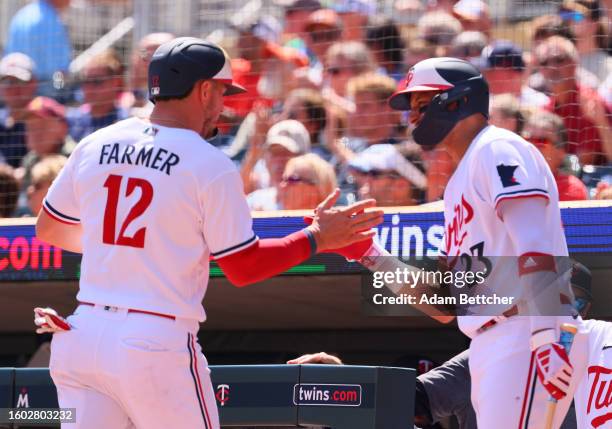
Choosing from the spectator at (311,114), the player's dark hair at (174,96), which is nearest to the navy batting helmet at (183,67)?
the player's dark hair at (174,96)

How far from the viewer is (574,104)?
6211 mm

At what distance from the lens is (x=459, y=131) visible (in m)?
3.88

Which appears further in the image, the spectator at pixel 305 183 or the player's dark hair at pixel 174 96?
the spectator at pixel 305 183

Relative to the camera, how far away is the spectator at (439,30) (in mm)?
6645

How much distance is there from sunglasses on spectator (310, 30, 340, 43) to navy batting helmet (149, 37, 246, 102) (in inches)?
147

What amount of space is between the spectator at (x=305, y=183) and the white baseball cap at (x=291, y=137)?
204 millimetres

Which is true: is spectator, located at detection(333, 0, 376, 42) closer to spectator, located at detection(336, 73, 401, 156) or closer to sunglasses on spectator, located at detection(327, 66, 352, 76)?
sunglasses on spectator, located at detection(327, 66, 352, 76)

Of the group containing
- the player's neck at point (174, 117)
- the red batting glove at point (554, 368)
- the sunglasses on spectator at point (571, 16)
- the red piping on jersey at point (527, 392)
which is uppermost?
the sunglasses on spectator at point (571, 16)

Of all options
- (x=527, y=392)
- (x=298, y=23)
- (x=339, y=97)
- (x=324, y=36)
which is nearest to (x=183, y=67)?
(x=527, y=392)

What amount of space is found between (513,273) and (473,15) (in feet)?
11.5

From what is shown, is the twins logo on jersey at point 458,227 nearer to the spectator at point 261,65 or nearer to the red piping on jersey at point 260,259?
the red piping on jersey at point 260,259

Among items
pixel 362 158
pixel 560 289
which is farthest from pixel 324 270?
pixel 560 289

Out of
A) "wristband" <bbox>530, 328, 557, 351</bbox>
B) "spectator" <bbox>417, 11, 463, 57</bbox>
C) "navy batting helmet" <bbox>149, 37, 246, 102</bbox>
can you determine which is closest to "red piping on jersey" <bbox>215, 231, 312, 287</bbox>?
"navy batting helmet" <bbox>149, 37, 246, 102</bbox>

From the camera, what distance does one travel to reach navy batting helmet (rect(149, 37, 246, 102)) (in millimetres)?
3332
